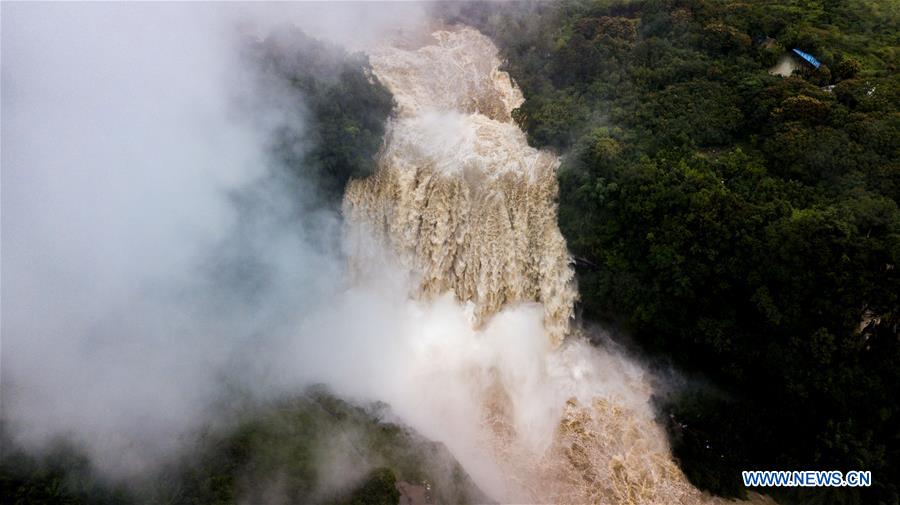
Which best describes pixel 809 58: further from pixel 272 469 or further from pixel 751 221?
pixel 272 469

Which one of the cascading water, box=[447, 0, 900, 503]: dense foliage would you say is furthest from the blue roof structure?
the cascading water

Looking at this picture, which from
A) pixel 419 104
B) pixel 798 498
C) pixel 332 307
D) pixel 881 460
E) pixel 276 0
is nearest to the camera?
pixel 881 460

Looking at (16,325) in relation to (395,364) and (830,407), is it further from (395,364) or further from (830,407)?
(830,407)

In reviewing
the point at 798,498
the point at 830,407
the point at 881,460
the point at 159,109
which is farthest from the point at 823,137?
the point at 159,109

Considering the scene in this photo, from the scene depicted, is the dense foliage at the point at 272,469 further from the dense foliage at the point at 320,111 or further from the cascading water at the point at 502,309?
the dense foliage at the point at 320,111

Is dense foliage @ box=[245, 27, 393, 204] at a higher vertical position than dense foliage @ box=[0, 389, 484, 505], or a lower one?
higher

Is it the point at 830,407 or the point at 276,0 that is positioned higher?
the point at 276,0

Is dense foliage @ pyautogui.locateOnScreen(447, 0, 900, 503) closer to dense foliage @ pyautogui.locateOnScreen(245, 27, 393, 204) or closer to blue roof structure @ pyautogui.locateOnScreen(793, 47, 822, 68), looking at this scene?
blue roof structure @ pyautogui.locateOnScreen(793, 47, 822, 68)

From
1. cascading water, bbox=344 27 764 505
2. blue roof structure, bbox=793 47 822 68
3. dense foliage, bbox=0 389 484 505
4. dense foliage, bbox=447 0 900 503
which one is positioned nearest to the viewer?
dense foliage, bbox=0 389 484 505
